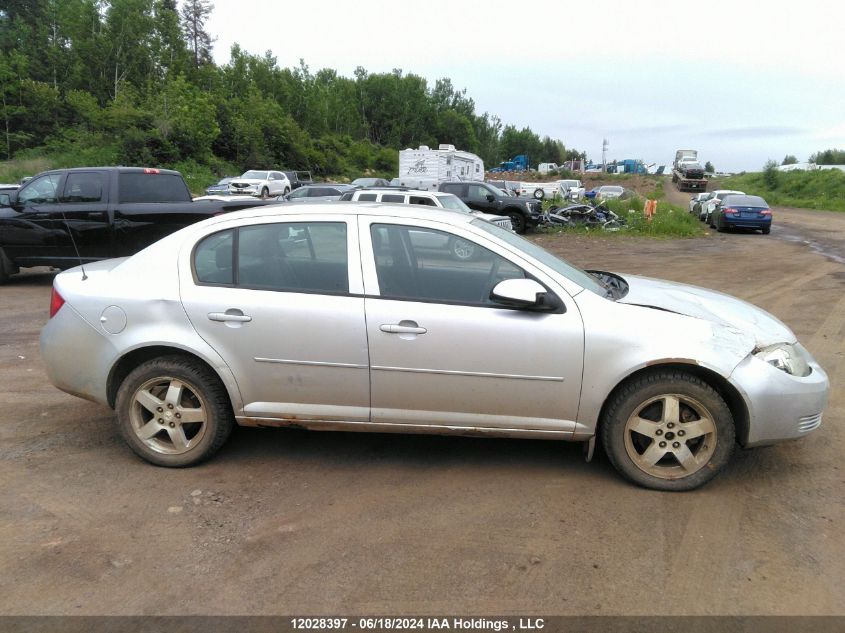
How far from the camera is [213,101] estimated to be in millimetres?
51344

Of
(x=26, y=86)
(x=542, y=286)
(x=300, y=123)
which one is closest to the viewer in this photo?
(x=542, y=286)

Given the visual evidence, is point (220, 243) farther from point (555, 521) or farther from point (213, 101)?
point (213, 101)

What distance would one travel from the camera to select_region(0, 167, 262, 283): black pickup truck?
1043 centimetres

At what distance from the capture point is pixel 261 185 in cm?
3306

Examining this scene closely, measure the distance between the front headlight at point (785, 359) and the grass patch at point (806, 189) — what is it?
141 ft

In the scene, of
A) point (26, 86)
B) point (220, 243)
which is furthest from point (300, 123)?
point (220, 243)

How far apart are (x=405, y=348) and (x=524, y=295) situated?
751mm

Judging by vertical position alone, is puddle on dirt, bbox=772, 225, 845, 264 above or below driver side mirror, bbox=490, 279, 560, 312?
below

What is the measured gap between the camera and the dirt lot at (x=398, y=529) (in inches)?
115

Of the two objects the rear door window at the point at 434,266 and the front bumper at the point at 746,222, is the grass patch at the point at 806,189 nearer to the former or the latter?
the front bumper at the point at 746,222

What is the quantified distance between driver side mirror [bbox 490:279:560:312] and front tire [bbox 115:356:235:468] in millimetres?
1841

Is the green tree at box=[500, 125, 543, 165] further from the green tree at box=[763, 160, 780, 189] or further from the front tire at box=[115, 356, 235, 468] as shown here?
the front tire at box=[115, 356, 235, 468]

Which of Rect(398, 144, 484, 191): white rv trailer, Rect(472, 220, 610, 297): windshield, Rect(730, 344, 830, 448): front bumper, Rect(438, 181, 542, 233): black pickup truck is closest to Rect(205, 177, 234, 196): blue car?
Rect(398, 144, 484, 191): white rv trailer

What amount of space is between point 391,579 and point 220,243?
7.68ft
